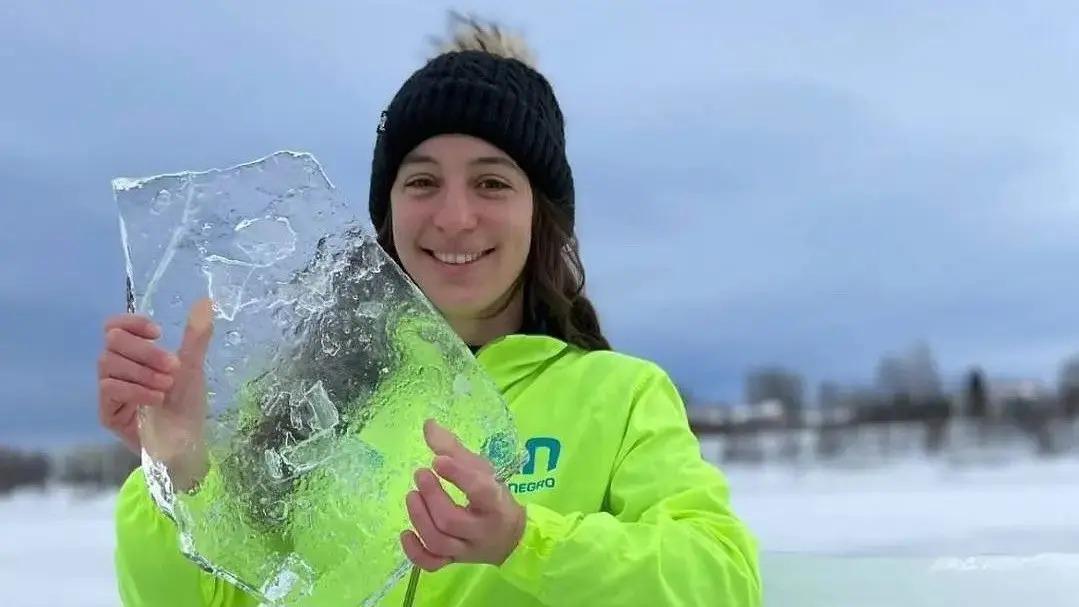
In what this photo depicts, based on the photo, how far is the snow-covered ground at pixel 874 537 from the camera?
337 centimetres

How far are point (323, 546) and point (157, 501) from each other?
20 cm

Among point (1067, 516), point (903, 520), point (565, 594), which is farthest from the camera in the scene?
point (903, 520)

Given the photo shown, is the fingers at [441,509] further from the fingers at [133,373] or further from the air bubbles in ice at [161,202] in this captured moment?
the air bubbles in ice at [161,202]

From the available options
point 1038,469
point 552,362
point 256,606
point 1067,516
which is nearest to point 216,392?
point 256,606

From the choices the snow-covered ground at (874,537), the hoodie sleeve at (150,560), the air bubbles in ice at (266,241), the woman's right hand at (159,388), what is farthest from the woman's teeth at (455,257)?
the snow-covered ground at (874,537)

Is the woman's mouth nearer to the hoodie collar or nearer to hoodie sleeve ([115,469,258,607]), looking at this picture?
the hoodie collar

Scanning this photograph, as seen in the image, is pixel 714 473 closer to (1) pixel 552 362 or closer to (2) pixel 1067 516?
(1) pixel 552 362

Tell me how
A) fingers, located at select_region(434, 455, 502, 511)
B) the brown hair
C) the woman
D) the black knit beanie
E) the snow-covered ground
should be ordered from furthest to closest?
the snow-covered ground
the brown hair
the black knit beanie
the woman
fingers, located at select_region(434, 455, 502, 511)

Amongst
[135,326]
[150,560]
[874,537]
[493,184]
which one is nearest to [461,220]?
[493,184]

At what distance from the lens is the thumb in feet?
3.74

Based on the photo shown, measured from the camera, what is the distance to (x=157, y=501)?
116 cm

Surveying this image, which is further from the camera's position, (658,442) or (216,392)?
(658,442)

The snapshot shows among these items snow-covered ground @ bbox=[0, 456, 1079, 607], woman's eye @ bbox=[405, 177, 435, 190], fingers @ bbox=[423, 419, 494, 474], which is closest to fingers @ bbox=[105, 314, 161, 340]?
fingers @ bbox=[423, 419, 494, 474]

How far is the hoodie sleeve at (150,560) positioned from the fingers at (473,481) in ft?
1.68
